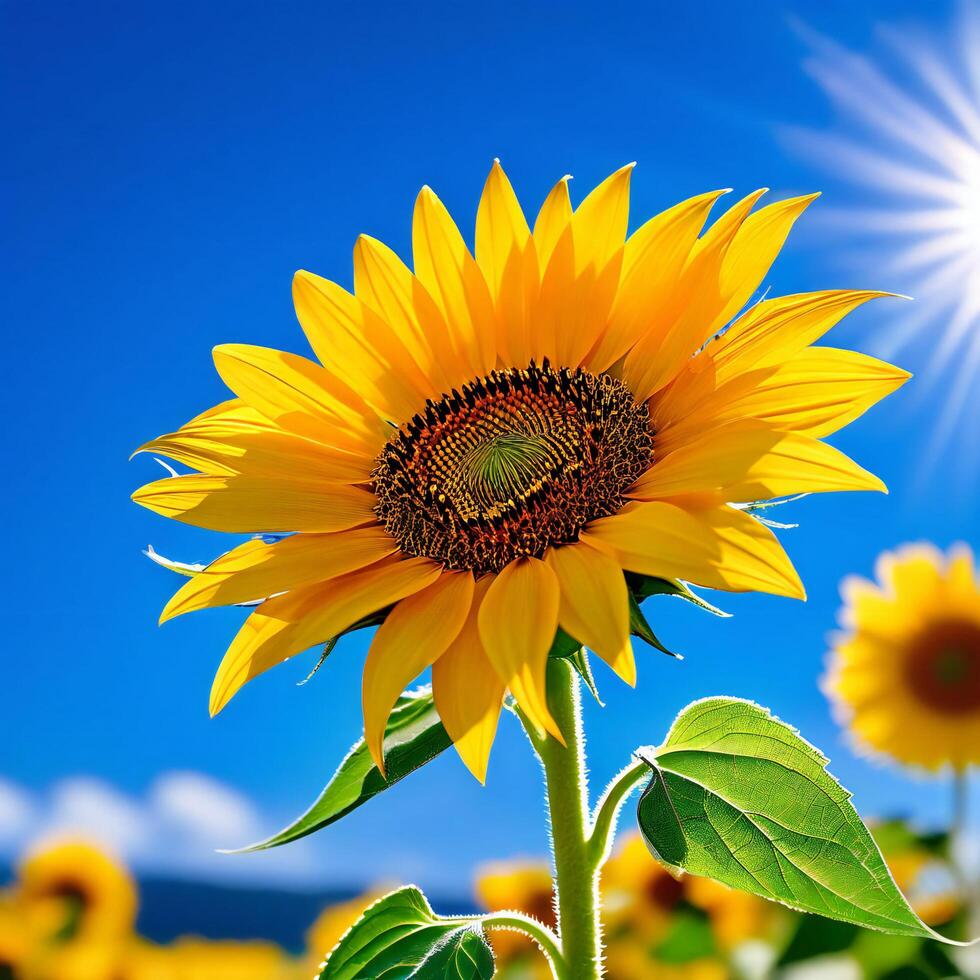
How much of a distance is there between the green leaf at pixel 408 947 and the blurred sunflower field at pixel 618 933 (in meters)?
1.37

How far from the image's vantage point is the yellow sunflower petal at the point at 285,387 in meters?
2.57

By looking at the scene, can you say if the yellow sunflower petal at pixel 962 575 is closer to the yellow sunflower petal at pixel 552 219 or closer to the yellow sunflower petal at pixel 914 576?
the yellow sunflower petal at pixel 914 576

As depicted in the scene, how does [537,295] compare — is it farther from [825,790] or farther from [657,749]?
[825,790]

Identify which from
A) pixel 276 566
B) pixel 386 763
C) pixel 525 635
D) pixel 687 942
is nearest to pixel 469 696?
pixel 525 635

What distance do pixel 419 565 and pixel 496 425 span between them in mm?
515

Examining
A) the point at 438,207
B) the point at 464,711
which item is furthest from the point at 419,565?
the point at 438,207

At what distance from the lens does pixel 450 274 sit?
258 cm

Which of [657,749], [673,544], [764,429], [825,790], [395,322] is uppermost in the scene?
[395,322]

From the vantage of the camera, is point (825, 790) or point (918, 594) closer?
point (825, 790)

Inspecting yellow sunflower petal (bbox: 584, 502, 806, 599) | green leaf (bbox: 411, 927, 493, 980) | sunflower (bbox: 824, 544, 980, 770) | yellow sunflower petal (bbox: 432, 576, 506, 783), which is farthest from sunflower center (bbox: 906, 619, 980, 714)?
yellow sunflower petal (bbox: 432, 576, 506, 783)

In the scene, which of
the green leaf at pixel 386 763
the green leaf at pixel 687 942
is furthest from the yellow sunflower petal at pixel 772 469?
the green leaf at pixel 687 942

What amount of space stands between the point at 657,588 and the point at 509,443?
76cm

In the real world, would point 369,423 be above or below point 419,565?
above

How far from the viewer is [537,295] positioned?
256cm
